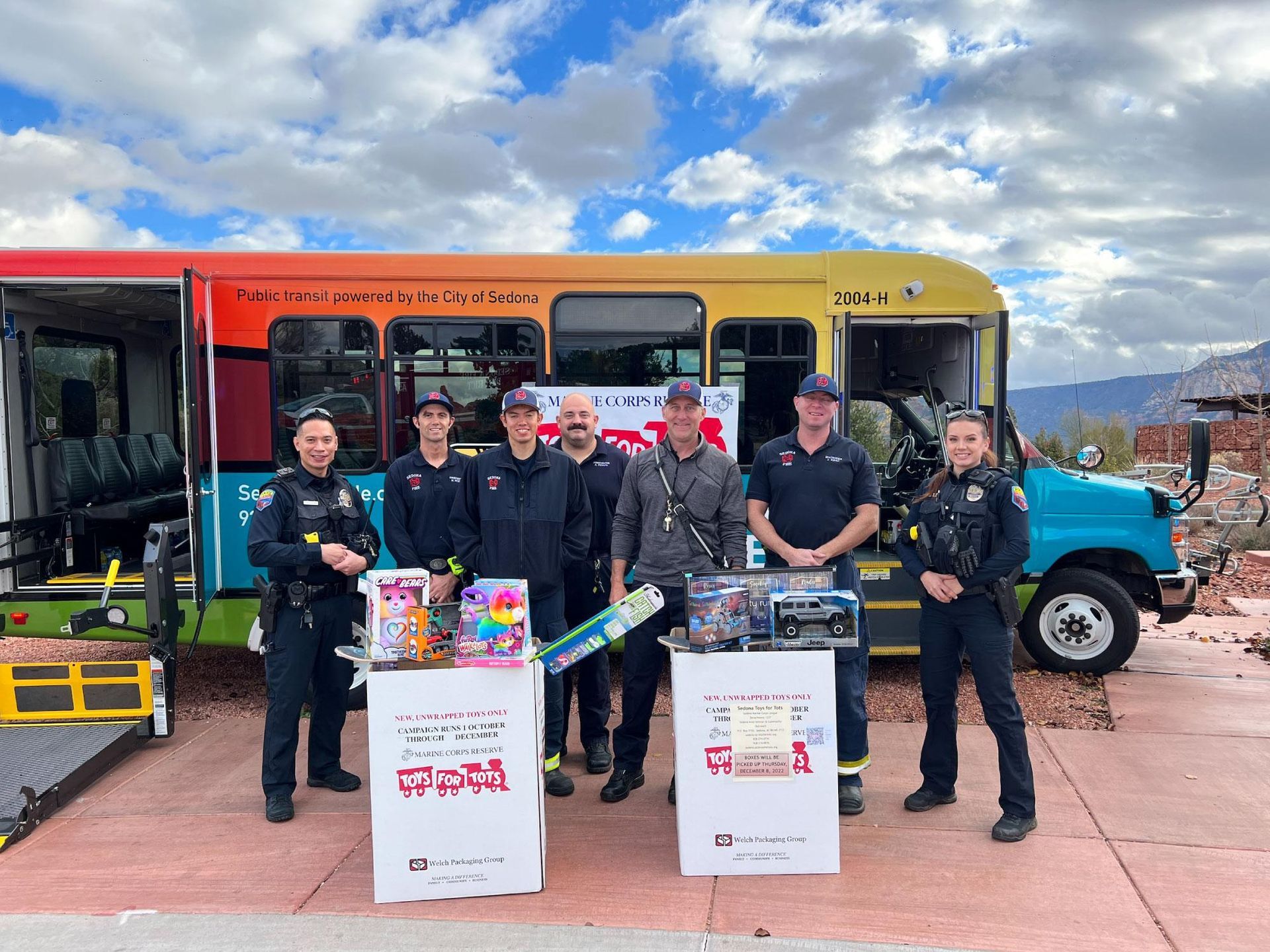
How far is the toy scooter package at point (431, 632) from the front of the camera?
307 centimetres

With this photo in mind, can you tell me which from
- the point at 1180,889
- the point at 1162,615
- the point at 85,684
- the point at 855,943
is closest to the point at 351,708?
the point at 85,684

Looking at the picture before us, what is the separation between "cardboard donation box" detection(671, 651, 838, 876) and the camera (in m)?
3.15

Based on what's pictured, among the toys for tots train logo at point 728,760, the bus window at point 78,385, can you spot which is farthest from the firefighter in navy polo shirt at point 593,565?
the bus window at point 78,385

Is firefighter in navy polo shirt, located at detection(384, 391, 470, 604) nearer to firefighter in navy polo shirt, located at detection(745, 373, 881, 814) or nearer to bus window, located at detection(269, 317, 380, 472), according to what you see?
bus window, located at detection(269, 317, 380, 472)

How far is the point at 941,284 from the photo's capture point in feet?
17.7

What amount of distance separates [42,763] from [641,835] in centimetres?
301

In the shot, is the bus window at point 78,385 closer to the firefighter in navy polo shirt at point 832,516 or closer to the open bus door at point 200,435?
the open bus door at point 200,435

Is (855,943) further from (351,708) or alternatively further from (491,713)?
(351,708)

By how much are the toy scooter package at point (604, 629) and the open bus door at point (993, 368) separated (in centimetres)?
319

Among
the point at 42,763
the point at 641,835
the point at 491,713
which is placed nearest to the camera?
the point at 491,713

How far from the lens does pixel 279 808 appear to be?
12.6ft

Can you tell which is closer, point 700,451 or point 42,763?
point 700,451

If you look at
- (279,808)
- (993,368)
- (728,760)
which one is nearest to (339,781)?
(279,808)

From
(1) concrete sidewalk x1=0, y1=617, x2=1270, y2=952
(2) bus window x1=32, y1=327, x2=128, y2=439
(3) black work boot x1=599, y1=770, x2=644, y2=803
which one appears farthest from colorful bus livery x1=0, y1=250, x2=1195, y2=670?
(3) black work boot x1=599, y1=770, x2=644, y2=803
